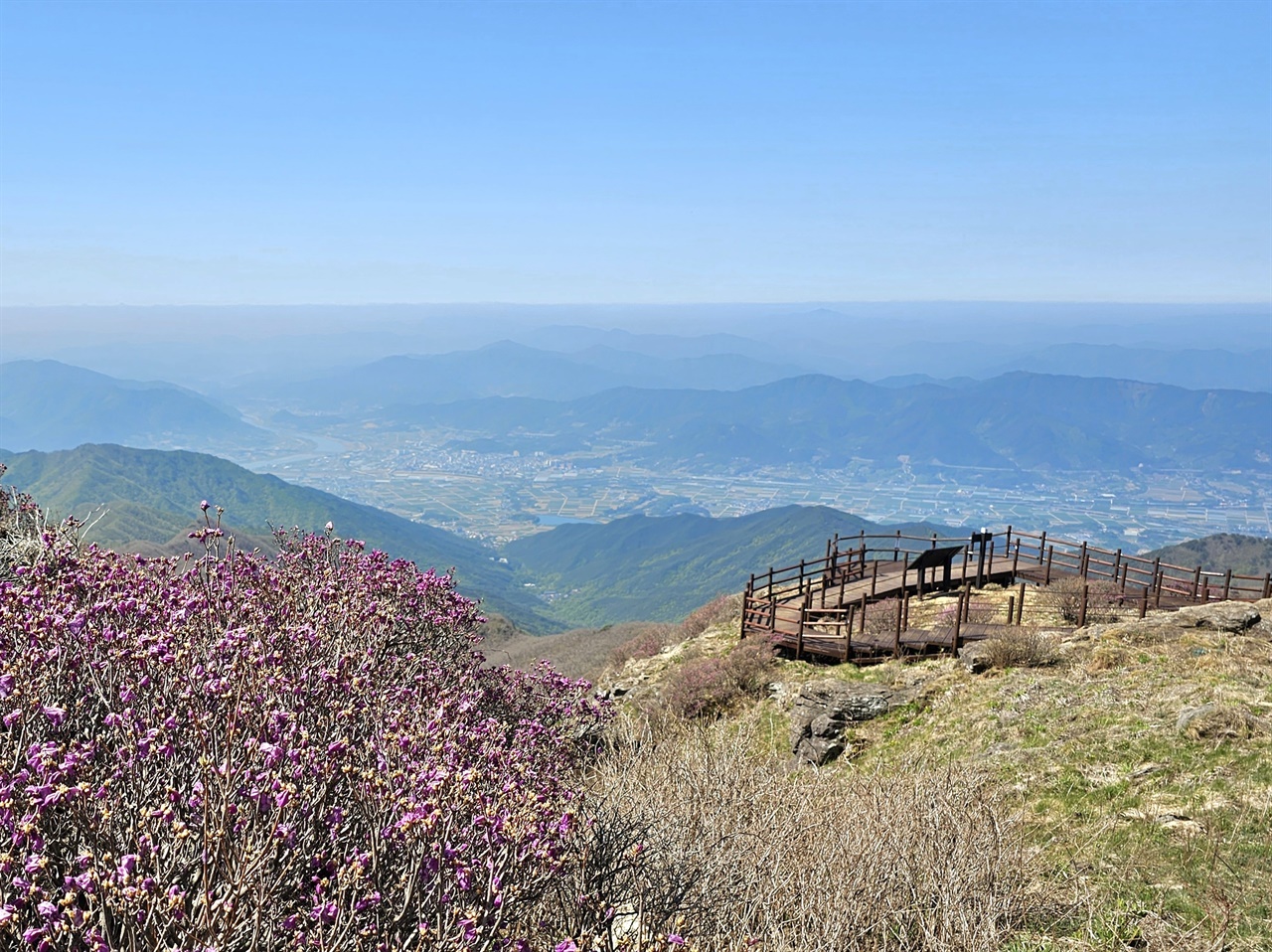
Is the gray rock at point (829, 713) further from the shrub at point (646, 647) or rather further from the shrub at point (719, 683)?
the shrub at point (646, 647)

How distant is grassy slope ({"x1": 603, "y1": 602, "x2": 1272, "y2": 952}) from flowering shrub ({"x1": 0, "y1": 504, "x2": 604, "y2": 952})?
160 inches

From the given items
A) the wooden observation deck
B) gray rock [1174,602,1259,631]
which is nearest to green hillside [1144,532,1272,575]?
the wooden observation deck

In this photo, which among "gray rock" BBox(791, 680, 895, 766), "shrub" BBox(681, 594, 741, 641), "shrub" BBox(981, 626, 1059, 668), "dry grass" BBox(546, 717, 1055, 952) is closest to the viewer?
"dry grass" BBox(546, 717, 1055, 952)

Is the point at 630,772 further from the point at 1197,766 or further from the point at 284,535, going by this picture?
the point at 1197,766

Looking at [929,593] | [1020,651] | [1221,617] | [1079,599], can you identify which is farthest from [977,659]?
[929,593]

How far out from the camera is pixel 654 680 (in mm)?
19797

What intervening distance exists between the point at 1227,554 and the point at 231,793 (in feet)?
355

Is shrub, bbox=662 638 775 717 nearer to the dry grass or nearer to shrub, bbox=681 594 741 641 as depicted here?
shrub, bbox=681 594 741 641

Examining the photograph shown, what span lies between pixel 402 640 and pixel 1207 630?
12710 millimetres

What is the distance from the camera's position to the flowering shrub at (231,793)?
3.20 m

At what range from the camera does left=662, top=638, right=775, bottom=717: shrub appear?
1664cm

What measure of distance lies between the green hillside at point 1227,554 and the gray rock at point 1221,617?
256ft

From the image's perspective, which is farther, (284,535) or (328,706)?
(284,535)

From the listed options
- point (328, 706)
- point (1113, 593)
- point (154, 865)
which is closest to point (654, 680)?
point (1113, 593)
